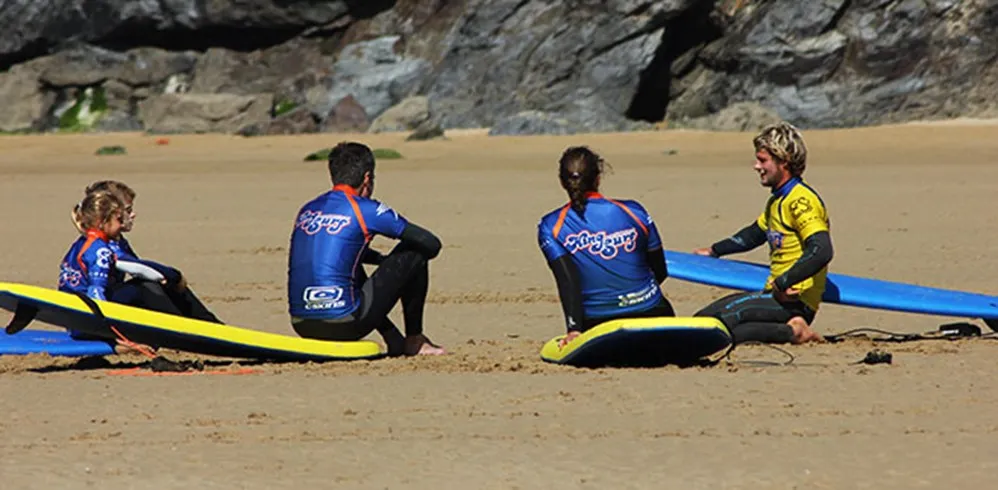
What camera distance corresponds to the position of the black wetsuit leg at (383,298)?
725 cm

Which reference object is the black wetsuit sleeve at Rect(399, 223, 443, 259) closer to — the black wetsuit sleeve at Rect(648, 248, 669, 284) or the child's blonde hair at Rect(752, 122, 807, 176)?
the black wetsuit sleeve at Rect(648, 248, 669, 284)

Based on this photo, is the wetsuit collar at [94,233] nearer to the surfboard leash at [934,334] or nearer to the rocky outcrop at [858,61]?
the surfboard leash at [934,334]

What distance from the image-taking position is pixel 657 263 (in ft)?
23.4

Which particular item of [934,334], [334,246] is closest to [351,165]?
[334,246]

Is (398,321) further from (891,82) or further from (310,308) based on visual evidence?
(891,82)

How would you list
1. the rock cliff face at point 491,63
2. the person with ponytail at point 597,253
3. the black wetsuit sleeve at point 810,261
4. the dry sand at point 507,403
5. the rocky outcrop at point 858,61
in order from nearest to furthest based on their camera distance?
the dry sand at point 507,403 → the person with ponytail at point 597,253 → the black wetsuit sleeve at point 810,261 → the rocky outcrop at point 858,61 → the rock cliff face at point 491,63

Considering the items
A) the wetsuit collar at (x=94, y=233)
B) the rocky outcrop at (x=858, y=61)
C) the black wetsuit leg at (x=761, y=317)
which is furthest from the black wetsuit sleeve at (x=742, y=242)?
the rocky outcrop at (x=858, y=61)

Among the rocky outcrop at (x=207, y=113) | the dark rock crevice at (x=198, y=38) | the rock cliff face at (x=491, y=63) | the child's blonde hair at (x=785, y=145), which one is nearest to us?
the child's blonde hair at (x=785, y=145)

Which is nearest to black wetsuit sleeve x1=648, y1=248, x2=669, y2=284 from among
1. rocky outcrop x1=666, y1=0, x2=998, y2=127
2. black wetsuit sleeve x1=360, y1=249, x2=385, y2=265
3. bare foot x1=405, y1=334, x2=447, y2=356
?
bare foot x1=405, y1=334, x2=447, y2=356

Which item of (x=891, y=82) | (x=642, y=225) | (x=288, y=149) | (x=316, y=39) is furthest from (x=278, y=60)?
(x=642, y=225)

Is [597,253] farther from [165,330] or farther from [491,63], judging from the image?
[491,63]

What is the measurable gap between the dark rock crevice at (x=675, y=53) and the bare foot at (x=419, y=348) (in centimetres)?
2217

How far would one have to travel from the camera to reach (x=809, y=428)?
17.7 ft

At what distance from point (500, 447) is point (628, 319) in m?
1.63
